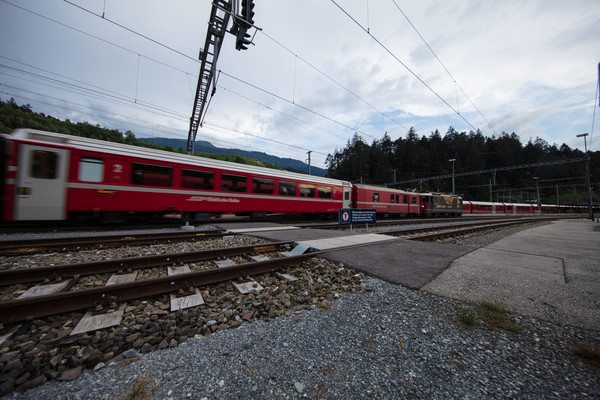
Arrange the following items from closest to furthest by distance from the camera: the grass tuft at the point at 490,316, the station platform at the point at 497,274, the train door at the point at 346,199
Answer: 1. the grass tuft at the point at 490,316
2. the station platform at the point at 497,274
3. the train door at the point at 346,199

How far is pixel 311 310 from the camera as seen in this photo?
2.80 metres

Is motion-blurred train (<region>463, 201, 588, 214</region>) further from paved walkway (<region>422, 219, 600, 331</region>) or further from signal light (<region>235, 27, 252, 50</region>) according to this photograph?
signal light (<region>235, 27, 252, 50</region>)

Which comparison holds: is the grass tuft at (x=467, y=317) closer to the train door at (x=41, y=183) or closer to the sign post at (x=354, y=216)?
the sign post at (x=354, y=216)

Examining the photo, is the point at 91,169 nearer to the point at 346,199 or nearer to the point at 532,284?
the point at 532,284

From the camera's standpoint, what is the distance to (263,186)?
11.8 metres

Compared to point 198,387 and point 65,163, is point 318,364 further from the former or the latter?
point 65,163

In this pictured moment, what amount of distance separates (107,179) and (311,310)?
881cm

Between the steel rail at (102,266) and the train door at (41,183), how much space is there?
513cm

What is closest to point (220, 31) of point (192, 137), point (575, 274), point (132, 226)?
point (192, 137)

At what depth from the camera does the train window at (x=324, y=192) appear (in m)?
14.5

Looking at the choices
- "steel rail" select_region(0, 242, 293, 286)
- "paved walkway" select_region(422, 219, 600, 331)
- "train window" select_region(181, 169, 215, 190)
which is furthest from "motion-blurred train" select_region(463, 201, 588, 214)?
"steel rail" select_region(0, 242, 293, 286)

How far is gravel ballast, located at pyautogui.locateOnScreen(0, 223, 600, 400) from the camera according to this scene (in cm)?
161

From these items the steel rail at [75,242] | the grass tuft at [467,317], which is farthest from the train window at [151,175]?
the grass tuft at [467,317]

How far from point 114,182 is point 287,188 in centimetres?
775
